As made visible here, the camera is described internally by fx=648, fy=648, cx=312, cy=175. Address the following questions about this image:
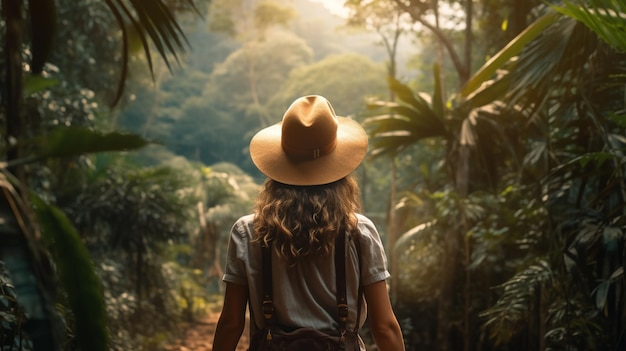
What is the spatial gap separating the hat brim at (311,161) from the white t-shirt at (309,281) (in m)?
0.20

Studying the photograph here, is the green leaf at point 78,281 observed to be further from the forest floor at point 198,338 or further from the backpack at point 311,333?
the forest floor at point 198,338

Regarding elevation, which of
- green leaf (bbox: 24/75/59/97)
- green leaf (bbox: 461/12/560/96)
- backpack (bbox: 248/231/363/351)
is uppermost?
green leaf (bbox: 461/12/560/96)

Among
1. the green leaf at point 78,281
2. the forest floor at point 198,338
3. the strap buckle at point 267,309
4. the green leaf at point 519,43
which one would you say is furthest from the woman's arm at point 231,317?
the forest floor at point 198,338

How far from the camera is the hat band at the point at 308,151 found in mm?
2057

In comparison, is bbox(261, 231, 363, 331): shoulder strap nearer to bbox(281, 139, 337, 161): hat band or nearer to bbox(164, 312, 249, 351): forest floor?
bbox(281, 139, 337, 161): hat band

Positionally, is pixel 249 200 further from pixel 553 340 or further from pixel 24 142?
pixel 24 142

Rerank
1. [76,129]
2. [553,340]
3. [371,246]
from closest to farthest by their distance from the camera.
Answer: [76,129]
[371,246]
[553,340]

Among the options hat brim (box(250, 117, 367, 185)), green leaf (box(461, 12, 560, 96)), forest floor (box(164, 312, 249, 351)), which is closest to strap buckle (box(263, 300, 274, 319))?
hat brim (box(250, 117, 367, 185))

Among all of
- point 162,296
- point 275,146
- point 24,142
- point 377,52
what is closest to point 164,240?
point 162,296

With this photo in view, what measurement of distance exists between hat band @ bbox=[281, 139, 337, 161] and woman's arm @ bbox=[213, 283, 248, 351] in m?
0.45

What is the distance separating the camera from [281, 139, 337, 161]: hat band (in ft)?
6.75

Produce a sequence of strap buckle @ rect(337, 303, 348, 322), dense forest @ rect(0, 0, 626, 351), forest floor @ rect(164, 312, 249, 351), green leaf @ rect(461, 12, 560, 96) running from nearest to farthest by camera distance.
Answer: dense forest @ rect(0, 0, 626, 351) → strap buckle @ rect(337, 303, 348, 322) → green leaf @ rect(461, 12, 560, 96) → forest floor @ rect(164, 312, 249, 351)

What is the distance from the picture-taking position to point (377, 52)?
5016 centimetres

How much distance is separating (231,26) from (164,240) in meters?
21.7
